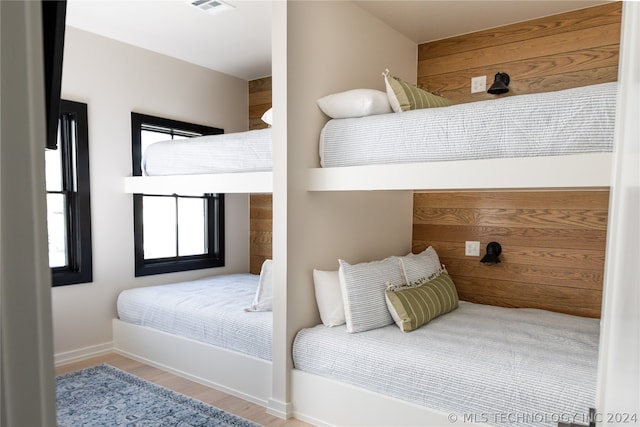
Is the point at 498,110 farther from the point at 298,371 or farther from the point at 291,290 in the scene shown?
the point at 298,371

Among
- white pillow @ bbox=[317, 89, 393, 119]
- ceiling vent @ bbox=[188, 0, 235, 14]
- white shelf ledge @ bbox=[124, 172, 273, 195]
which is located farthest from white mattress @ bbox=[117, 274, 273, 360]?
ceiling vent @ bbox=[188, 0, 235, 14]

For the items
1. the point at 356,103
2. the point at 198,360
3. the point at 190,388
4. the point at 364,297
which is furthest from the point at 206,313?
the point at 356,103

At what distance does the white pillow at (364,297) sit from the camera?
2074 millimetres

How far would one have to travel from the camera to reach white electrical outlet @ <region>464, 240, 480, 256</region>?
2.90m

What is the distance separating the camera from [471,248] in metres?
2.92

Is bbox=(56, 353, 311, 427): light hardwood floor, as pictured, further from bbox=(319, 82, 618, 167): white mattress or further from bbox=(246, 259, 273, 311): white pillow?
bbox=(319, 82, 618, 167): white mattress

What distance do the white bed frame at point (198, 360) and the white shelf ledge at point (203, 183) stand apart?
3.08ft

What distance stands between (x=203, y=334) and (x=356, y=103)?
64.3 inches

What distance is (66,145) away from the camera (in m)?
2.88

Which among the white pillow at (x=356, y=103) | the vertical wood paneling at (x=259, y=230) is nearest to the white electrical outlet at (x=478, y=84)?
the white pillow at (x=356, y=103)

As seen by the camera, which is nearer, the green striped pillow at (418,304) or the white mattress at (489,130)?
the white mattress at (489,130)

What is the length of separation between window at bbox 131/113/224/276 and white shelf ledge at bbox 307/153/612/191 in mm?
1835

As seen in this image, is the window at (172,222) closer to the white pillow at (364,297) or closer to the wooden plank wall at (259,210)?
the wooden plank wall at (259,210)

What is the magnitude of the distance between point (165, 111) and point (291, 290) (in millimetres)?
2076
